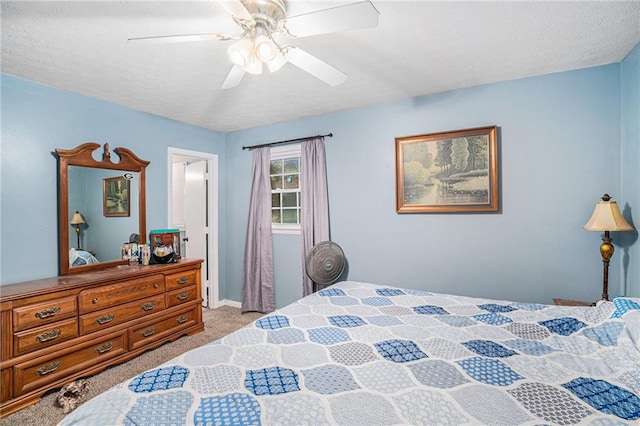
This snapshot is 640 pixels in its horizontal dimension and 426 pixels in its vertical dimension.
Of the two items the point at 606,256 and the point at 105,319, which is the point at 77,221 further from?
the point at 606,256

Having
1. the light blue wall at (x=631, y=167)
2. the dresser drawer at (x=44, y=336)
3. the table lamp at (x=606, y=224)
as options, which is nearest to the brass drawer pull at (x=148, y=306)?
the dresser drawer at (x=44, y=336)

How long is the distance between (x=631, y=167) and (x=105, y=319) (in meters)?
4.26

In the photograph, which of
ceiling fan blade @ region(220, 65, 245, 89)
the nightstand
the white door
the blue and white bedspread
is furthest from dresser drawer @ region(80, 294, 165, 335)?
the nightstand

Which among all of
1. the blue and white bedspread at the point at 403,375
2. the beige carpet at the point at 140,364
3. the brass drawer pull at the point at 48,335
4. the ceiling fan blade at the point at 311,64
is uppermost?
the ceiling fan blade at the point at 311,64

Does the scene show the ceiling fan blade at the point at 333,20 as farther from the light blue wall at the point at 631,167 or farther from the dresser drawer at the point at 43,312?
the dresser drawer at the point at 43,312

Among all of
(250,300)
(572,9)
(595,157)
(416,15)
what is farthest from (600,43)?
(250,300)

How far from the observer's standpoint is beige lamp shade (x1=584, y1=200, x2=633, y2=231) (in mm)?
2078

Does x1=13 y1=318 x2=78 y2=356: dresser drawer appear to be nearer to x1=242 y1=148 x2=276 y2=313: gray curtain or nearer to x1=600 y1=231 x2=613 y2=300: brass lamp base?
x1=242 y1=148 x2=276 y2=313: gray curtain

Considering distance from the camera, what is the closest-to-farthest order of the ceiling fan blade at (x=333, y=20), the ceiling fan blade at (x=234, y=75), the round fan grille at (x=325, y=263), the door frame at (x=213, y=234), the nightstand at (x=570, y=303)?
1. the ceiling fan blade at (x=333, y=20)
2. the ceiling fan blade at (x=234, y=75)
3. the nightstand at (x=570, y=303)
4. the round fan grille at (x=325, y=263)
5. the door frame at (x=213, y=234)

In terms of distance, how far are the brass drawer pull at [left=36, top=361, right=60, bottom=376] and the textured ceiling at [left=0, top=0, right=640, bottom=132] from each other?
2211 millimetres

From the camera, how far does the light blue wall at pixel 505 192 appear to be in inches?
95.5

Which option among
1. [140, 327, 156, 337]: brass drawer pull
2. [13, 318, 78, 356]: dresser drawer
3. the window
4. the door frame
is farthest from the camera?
the door frame

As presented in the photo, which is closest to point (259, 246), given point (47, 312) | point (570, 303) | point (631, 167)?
point (47, 312)

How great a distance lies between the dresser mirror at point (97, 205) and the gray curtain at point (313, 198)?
1769mm
